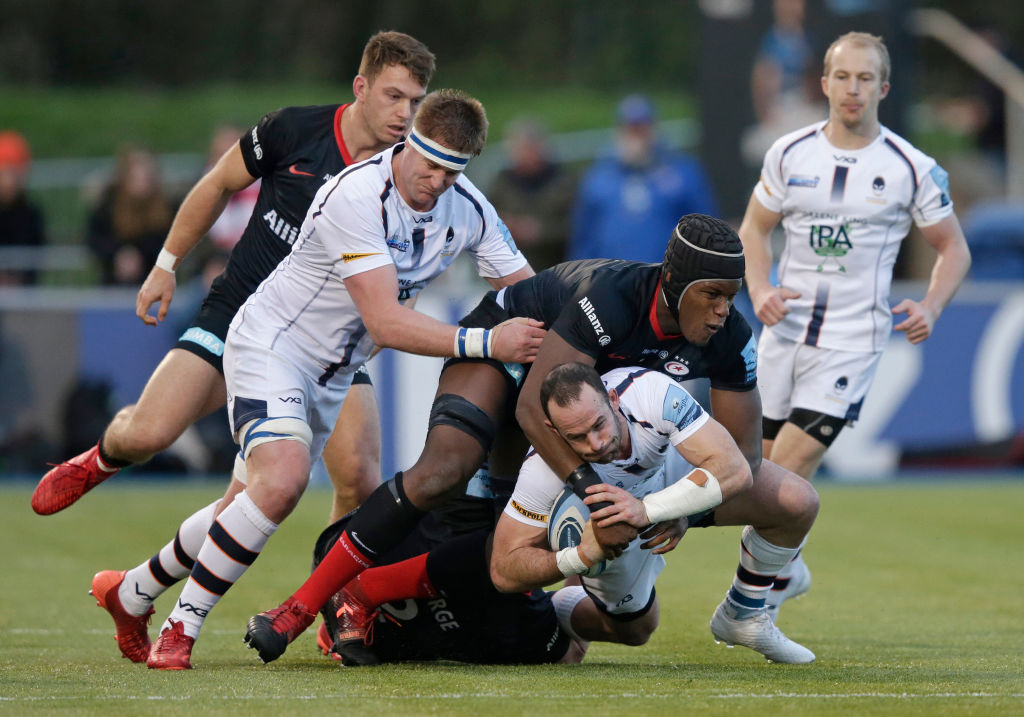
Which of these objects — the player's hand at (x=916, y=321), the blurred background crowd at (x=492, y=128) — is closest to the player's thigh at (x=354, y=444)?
the player's hand at (x=916, y=321)

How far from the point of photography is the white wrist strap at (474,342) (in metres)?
6.59

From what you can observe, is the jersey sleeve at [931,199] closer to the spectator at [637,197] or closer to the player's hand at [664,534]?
the player's hand at [664,534]

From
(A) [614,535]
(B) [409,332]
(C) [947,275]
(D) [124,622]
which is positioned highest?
(C) [947,275]

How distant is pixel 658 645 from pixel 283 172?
288cm

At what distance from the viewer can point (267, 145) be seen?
7484mm

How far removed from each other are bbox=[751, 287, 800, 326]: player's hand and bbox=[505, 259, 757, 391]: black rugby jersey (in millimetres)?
1430

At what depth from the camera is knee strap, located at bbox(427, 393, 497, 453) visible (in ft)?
21.7

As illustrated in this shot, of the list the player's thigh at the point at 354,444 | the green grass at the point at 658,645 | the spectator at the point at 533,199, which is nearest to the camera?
the green grass at the point at 658,645

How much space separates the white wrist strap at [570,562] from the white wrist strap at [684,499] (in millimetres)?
321

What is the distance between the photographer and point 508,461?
23.6 ft

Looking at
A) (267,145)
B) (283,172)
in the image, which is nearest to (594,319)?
(283,172)

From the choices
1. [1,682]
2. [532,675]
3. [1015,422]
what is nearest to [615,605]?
[532,675]

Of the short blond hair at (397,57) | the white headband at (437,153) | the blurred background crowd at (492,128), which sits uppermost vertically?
the short blond hair at (397,57)

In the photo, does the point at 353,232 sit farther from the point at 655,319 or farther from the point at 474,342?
the point at 655,319
